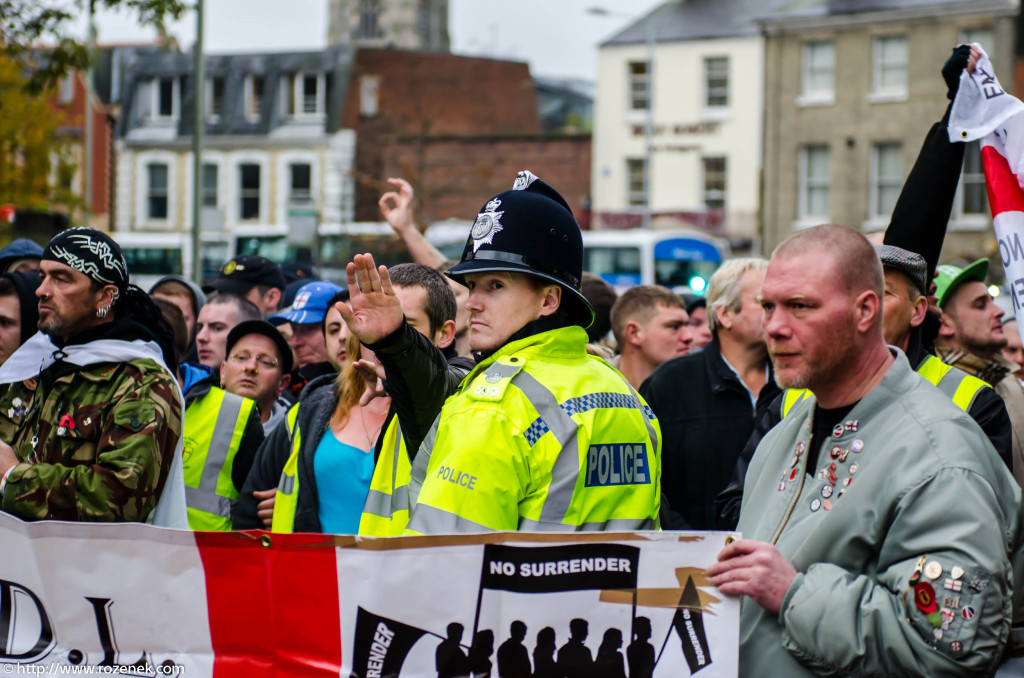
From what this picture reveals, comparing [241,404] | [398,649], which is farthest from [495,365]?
[241,404]

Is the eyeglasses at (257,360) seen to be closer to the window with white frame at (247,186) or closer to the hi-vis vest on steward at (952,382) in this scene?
the hi-vis vest on steward at (952,382)

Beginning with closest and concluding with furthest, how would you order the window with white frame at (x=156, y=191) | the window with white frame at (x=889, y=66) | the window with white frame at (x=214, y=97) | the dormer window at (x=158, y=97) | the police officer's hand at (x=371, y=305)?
1. the police officer's hand at (x=371, y=305)
2. the window with white frame at (x=889, y=66)
3. the window with white frame at (x=156, y=191)
4. the window with white frame at (x=214, y=97)
5. the dormer window at (x=158, y=97)

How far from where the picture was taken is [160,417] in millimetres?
4277

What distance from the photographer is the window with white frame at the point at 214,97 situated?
5119 cm

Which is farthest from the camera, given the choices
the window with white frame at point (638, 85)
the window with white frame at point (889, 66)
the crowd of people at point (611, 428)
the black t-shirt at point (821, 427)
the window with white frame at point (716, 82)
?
the window with white frame at point (638, 85)

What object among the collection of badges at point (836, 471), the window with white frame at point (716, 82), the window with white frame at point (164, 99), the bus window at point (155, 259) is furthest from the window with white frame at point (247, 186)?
the collection of badges at point (836, 471)

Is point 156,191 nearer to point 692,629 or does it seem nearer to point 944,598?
point 692,629

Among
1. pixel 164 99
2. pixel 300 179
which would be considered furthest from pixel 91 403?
pixel 164 99

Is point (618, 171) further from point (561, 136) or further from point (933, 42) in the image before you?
point (933, 42)

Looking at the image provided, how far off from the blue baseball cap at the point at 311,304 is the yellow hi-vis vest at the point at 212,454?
4.77 ft

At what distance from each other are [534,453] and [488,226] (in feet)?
2.36

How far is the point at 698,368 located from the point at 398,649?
3.16m

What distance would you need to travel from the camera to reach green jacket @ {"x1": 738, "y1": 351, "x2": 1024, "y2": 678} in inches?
104

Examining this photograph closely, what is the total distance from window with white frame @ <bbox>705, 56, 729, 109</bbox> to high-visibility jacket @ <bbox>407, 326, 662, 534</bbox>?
40612 mm
